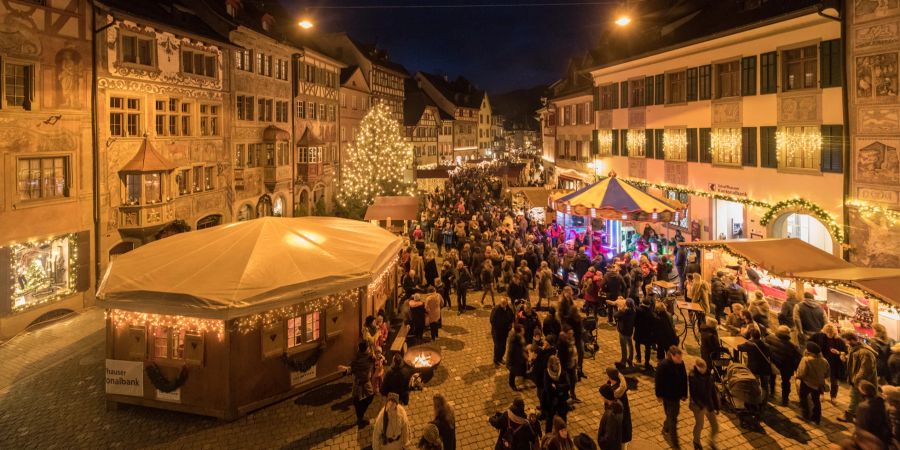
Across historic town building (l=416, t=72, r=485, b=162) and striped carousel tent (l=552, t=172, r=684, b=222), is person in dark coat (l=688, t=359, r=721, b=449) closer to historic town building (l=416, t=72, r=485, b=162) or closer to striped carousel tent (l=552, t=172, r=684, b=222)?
striped carousel tent (l=552, t=172, r=684, b=222)

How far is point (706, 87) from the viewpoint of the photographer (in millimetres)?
21062

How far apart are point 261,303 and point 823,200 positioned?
1611 cm

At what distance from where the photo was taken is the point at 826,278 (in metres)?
11.0

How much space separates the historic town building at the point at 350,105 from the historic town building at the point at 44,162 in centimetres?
2312

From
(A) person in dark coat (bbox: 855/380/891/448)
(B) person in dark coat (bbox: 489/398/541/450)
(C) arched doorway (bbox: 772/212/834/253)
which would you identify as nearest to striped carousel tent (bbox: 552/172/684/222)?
(C) arched doorway (bbox: 772/212/834/253)

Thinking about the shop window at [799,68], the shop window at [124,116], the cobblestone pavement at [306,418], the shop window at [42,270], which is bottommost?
the cobblestone pavement at [306,418]

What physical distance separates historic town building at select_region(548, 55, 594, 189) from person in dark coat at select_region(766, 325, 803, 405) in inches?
924

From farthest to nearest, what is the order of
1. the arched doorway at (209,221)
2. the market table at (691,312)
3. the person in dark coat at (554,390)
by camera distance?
the arched doorway at (209,221)
the market table at (691,312)
the person in dark coat at (554,390)

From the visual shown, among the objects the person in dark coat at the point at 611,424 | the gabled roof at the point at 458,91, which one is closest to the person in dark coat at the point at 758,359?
the person in dark coat at the point at 611,424

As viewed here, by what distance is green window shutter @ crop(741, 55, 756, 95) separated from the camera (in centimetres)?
1866

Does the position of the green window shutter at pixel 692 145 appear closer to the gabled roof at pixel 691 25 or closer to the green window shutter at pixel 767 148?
the green window shutter at pixel 767 148

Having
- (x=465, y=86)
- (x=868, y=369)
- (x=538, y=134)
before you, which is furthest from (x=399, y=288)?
(x=538, y=134)

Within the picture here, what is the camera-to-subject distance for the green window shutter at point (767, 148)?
707 inches

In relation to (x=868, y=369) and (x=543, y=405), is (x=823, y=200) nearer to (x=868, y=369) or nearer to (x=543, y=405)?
(x=868, y=369)
